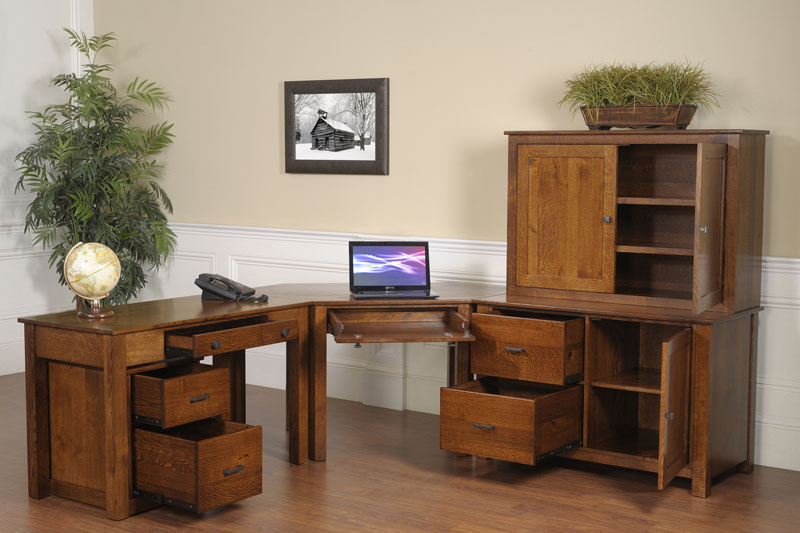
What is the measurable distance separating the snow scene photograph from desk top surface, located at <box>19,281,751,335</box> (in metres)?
1.03

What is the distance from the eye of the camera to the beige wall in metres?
4.25

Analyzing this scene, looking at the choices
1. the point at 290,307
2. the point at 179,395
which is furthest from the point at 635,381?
the point at 179,395

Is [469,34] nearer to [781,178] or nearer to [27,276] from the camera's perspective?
[781,178]

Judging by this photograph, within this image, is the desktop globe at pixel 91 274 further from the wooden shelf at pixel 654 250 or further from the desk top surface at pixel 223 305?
the wooden shelf at pixel 654 250

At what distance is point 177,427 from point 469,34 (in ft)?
8.27

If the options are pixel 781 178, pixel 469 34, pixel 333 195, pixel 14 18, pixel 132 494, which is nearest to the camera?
pixel 132 494

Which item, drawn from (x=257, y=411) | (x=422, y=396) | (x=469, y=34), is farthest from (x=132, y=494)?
(x=469, y=34)

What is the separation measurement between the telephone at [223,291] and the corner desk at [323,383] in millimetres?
85

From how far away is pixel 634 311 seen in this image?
3967mm

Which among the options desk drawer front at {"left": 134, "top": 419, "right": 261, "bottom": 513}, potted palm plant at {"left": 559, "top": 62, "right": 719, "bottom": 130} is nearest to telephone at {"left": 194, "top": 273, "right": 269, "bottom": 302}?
desk drawer front at {"left": 134, "top": 419, "right": 261, "bottom": 513}

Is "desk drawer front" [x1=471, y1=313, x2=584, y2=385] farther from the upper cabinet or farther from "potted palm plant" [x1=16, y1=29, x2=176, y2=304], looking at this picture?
"potted palm plant" [x1=16, y1=29, x2=176, y2=304]

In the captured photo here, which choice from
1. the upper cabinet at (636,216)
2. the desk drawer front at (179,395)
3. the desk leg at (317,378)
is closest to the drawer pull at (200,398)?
the desk drawer front at (179,395)

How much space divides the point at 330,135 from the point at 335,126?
0.21 ft

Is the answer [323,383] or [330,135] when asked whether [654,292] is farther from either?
[330,135]
